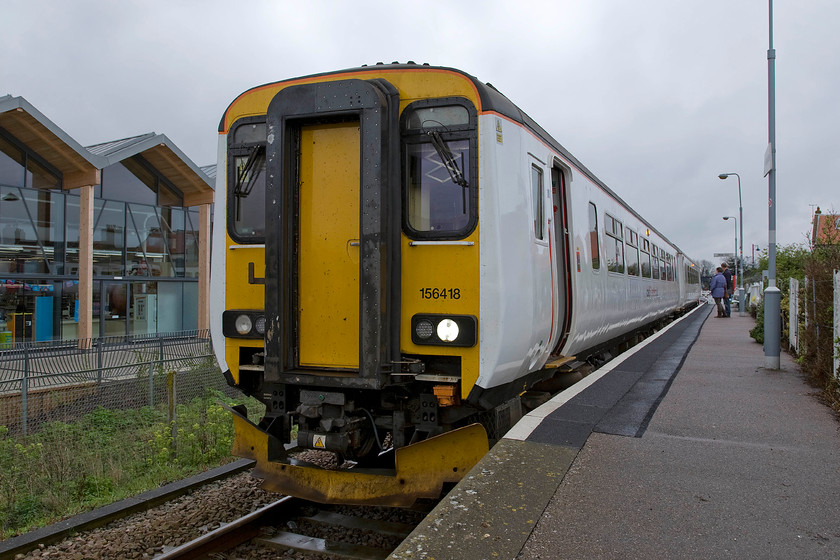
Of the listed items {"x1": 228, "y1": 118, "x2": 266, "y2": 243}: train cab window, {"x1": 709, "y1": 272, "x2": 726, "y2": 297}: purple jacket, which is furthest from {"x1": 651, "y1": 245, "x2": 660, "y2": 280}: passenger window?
{"x1": 228, "y1": 118, "x2": 266, "y2": 243}: train cab window

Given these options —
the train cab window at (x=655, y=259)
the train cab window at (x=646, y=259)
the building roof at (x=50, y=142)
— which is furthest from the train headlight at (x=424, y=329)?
the building roof at (x=50, y=142)

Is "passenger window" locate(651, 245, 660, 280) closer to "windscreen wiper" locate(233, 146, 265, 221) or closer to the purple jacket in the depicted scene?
the purple jacket

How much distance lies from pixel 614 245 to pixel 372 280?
6.10 meters

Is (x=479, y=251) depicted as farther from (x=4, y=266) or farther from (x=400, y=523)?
(x=4, y=266)

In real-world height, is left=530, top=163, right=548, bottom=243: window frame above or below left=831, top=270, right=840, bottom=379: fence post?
above

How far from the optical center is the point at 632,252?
11688 mm

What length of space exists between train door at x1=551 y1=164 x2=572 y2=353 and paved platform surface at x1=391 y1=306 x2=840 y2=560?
762 millimetres

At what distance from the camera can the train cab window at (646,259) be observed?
522 inches

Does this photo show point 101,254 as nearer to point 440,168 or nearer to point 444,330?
point 440,168

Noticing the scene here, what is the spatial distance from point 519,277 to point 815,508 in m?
2.24

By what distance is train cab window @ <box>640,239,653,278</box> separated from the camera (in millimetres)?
13258

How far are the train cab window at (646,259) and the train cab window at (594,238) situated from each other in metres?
5.36

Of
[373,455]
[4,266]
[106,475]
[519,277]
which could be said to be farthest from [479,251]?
[4,266]

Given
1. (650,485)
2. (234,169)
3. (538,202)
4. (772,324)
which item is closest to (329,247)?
(234,169)
